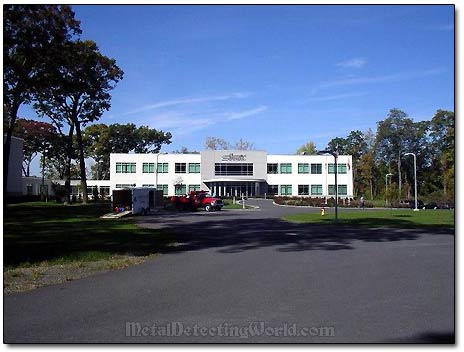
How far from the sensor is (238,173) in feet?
281

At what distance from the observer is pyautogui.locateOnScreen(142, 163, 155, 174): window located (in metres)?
81.4

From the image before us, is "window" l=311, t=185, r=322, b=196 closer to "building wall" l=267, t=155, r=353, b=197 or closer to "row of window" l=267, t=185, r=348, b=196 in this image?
"row of window" l=267, t=185, r=348, b=196

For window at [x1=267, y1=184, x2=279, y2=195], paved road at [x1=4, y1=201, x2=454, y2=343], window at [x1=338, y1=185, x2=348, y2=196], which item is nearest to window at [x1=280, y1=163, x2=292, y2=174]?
window at [x1=267, y1=184, x2=279, y2=195]

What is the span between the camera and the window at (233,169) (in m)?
84.9

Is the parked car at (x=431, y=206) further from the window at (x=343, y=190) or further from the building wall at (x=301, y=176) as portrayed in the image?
the building wall at (x=301, y=176)

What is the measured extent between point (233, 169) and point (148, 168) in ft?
46.2

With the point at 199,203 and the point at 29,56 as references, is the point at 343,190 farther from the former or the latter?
the point at 29,56

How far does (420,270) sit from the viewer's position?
11.0 metres

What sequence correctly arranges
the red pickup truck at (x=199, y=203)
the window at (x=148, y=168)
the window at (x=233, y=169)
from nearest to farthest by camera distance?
the red pickup truck at (x=199, y=203), the window at (x=148, y=168), the window at (x=233, y=169)

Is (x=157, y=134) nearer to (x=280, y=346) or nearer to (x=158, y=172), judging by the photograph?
(x=158, y=172)

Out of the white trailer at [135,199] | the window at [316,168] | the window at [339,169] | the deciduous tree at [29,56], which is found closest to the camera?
the deciduous tree at [29,56]

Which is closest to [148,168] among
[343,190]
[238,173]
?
[238,173]

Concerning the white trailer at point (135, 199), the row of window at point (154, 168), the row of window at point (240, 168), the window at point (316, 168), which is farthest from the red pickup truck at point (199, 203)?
the window at point (316, 168)

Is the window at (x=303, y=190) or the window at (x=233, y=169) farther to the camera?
the window at (x=303, y=190)
